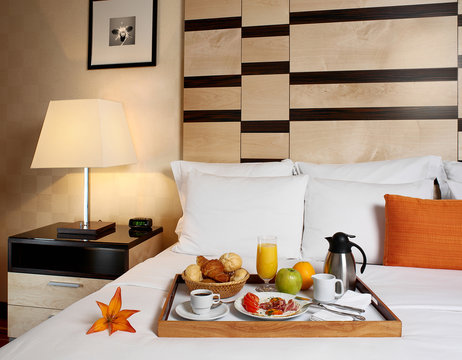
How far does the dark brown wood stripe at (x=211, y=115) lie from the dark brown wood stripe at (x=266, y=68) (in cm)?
27

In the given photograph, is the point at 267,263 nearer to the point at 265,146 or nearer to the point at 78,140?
the point at 265,146

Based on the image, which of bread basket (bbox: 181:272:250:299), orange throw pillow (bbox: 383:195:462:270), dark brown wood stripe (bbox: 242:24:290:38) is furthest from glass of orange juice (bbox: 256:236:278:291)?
dark brown wood stripe (bbox: 242:24:290:38)

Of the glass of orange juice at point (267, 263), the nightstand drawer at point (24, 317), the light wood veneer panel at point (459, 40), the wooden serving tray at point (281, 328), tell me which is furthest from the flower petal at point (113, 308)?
the light wood veneer panel at point (459, 40)

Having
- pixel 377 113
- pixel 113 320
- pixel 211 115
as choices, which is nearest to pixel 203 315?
pixel 113 320

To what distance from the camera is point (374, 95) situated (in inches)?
92.1

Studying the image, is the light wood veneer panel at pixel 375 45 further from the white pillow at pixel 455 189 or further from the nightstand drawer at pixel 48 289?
the nightstand drawer at pixel 48 289

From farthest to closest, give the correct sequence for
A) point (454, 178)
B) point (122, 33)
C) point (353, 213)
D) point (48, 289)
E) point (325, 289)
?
point (122, 33) → point (48, 289) → point (454, 178) → point (353, 213) → point (325, 289)

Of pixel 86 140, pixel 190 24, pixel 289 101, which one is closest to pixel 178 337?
pixel 86 140

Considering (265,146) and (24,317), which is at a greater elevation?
(265,146)

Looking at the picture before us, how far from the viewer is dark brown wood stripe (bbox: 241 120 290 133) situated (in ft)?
8.04

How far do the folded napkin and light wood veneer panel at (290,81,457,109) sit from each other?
140 cm

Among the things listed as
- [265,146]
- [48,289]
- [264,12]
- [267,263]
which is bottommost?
[48,289]

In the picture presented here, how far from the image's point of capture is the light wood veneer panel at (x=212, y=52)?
251cm

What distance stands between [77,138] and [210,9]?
1183 millimetres
